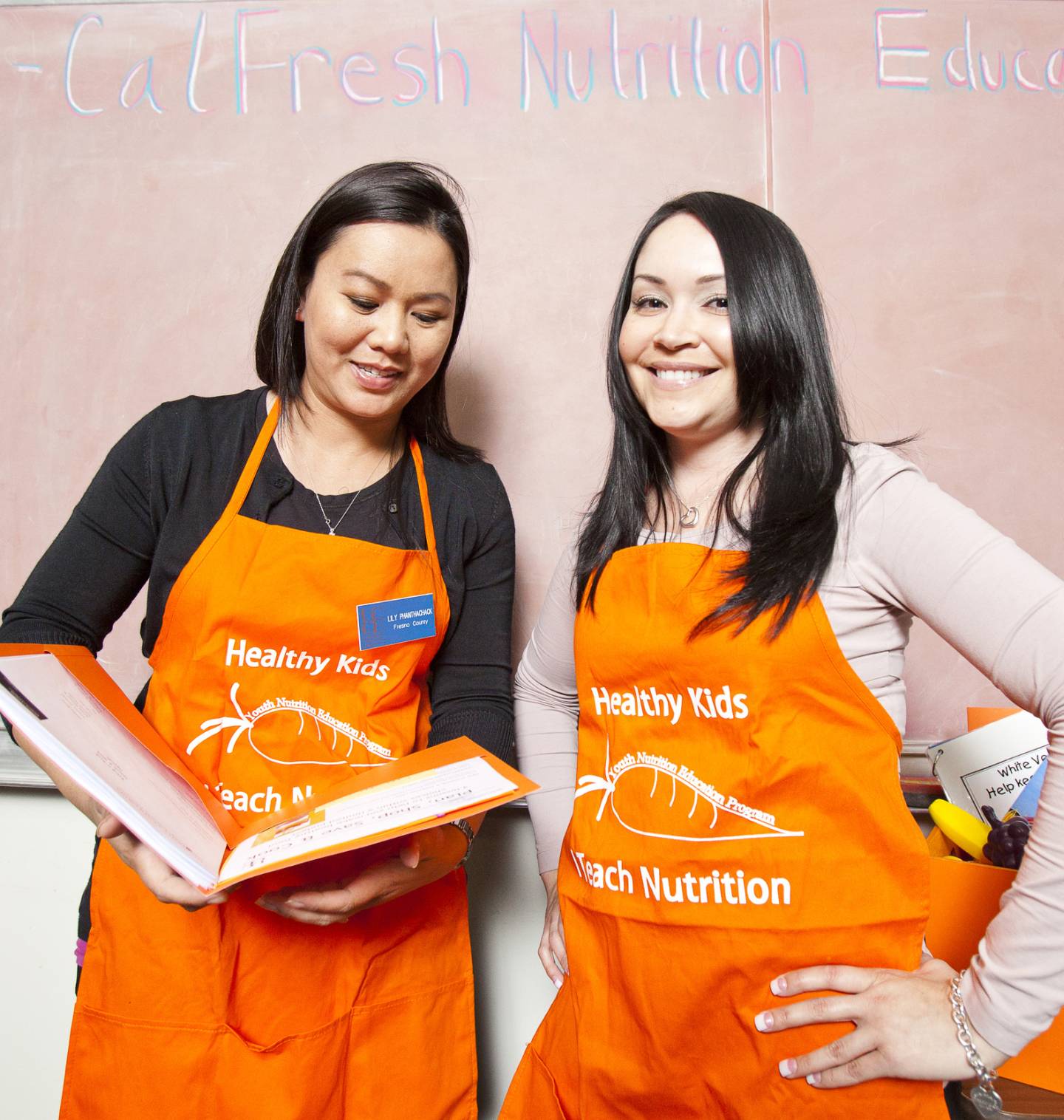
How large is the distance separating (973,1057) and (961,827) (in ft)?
0.99

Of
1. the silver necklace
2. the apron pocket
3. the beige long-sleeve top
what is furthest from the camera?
the silver necklace

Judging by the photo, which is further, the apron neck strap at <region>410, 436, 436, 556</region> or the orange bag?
the apron neck strap at <region>410, 436, 436, 556</region>

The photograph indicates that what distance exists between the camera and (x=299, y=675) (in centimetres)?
98

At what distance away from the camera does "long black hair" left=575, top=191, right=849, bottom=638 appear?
804mm

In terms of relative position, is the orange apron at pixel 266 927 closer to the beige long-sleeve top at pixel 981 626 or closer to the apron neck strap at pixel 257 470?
the apron neck strap at pixel 257 470

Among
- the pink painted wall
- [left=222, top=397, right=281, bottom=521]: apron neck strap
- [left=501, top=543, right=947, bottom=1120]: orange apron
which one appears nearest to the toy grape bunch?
[left=501, top=543, right=947, bottom=1120]: orange apron

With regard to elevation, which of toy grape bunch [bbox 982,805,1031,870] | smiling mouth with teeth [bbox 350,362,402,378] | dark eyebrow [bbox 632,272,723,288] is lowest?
toy grape bunch [bbox 982,805,1031,870]

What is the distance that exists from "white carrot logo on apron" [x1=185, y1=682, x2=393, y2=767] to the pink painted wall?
1.28 ft

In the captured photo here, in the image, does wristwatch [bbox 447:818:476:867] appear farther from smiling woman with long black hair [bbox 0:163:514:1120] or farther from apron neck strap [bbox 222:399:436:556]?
apron neck strap [bbox 222:399:436:556]

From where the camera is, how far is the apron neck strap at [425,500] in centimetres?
105

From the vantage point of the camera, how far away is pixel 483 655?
1.08 meters

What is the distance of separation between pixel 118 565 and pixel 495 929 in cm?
73

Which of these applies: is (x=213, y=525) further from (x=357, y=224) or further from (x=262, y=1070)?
(x=262, y=1070)

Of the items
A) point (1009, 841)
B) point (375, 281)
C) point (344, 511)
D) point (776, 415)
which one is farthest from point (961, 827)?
point (375, 281)
